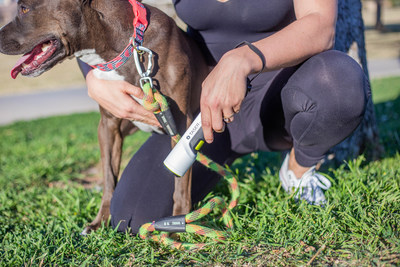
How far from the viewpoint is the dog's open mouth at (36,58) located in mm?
1996

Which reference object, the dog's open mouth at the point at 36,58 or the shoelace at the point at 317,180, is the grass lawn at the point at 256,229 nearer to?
the shoelace at the point at 317,180

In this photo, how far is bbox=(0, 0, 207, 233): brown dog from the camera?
197 centimetres

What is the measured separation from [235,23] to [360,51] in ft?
4.08

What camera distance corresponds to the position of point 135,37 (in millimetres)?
1917

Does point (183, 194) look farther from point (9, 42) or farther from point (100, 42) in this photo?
point (9, 42)

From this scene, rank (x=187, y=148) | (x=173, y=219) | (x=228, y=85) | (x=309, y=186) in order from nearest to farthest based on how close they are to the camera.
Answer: (x=228, y=85)
(x=187, y=148)
(x=173, y=219)
(x=309, y=186)

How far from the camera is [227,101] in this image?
62.0 inches

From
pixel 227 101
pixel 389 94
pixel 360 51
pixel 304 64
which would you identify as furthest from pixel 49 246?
pixel 389 94

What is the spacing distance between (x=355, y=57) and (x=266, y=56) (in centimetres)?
147

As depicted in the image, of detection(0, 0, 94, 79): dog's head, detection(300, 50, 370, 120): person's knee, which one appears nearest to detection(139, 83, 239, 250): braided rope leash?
detection(0, 0, 94, 79): dog's head

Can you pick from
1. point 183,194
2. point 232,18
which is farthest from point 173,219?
point 232,18

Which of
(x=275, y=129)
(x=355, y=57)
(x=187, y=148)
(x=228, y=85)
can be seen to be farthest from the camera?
(x=355, y=57)

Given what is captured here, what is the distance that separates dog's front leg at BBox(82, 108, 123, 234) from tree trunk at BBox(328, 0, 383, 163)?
56.3 inches

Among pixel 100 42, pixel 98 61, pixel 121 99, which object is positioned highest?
pixel 100 42
